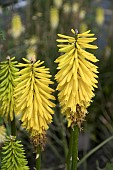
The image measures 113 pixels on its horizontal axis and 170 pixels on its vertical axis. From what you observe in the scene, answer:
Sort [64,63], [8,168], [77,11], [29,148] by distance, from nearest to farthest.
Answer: [64,63]
[8,168]
[29,148]
[77,11]

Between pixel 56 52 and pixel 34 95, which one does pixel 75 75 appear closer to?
pixel 34 95

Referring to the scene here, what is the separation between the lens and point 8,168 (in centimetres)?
117

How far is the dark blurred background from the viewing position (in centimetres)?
255

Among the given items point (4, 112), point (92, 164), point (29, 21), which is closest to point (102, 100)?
point (92, 164)

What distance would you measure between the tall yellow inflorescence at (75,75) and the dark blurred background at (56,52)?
4.18ft

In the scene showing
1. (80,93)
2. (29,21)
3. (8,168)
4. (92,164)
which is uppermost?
(29,21)

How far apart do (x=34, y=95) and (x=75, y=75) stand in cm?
12

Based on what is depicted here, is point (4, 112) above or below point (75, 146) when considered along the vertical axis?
above

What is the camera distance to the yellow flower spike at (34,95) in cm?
107

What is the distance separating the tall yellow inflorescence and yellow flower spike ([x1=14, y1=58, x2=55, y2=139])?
0.04 metres

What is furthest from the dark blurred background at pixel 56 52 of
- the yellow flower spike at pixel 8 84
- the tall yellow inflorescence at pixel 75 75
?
the tall yellow inflorescence at pixel 75 75

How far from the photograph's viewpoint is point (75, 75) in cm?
104

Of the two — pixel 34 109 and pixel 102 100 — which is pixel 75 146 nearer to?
pixel 34 109

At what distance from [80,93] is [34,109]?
0.11 m
